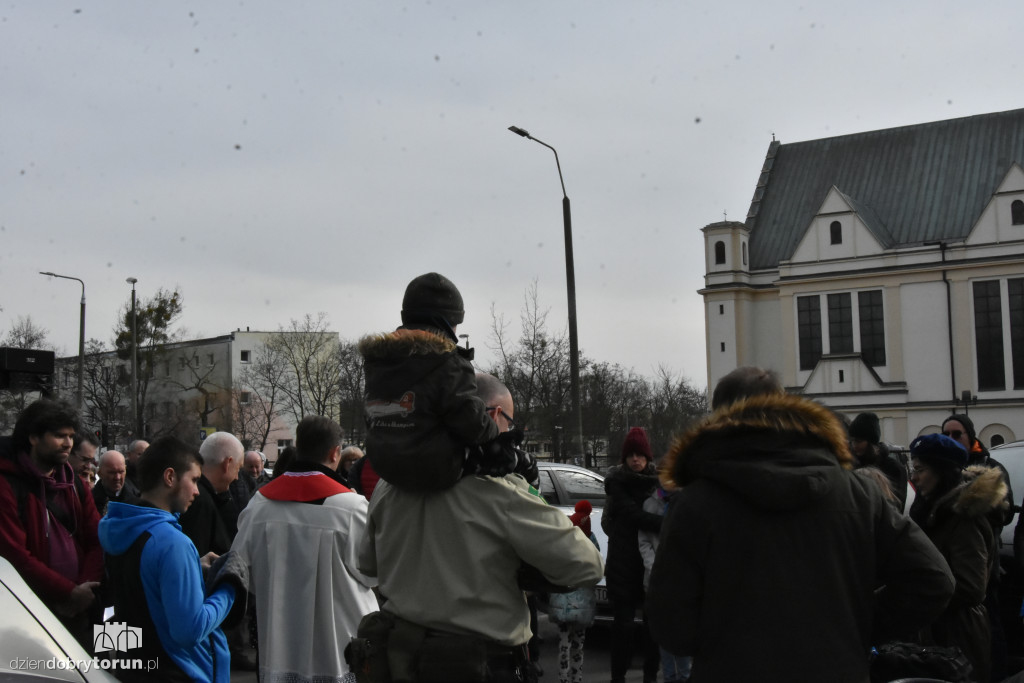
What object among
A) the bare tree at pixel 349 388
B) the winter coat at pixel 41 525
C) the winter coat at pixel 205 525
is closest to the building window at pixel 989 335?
the bare tree at pixel 349 388

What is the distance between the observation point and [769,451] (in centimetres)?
279

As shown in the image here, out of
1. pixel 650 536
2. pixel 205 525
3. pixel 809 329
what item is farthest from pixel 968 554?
pixel 809 329

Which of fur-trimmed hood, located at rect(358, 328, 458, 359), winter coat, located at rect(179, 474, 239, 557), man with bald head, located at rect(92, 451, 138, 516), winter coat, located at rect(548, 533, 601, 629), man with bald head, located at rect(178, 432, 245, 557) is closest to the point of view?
fur-trimmed hood, located at rect(358, 328, 458, 359)

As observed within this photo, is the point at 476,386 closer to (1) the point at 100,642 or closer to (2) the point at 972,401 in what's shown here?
(1) the point at 100,642

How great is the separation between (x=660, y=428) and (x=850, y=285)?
24.7 m

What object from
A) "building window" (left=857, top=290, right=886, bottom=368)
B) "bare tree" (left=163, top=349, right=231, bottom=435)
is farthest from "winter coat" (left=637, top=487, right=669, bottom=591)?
"bare tree" (left=163, top=349, right=231, bottom=435)

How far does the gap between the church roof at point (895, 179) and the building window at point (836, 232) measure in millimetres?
1383

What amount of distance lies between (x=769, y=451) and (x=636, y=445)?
196 inches

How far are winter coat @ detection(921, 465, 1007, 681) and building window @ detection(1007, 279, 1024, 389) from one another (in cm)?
5381

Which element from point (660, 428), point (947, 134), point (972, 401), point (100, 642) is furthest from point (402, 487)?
point (660, 428)

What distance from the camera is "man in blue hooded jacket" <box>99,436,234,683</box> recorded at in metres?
3.77

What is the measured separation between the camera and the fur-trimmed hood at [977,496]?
17.4 feet

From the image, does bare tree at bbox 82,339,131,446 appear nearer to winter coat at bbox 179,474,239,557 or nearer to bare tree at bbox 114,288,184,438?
bare tree at bbox 114,288,184,438

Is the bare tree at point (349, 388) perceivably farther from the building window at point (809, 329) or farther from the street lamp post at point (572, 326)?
the street lamp post at point (572, 326)
